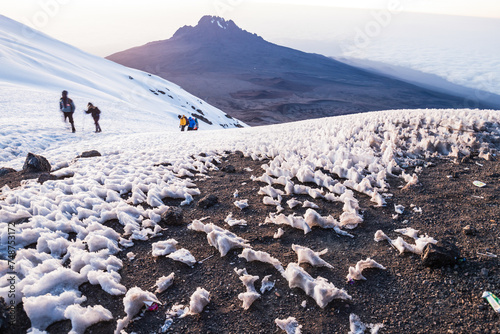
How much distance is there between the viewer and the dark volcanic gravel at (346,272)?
9.81 ft

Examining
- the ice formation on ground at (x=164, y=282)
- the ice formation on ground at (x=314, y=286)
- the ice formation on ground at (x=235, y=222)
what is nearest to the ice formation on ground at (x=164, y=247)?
the ice formation on ground at (x=164, y=282)

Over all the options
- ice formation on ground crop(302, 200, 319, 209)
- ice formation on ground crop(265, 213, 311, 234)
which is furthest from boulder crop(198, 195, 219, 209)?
ice formation on ground crop(302, 200, 319, 209)

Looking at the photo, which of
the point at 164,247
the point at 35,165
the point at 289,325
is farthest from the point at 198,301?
the point at 35,165

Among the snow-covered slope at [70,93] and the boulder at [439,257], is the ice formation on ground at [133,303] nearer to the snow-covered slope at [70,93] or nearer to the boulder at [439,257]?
the boulder at [439,257]

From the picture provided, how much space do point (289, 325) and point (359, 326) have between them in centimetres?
73

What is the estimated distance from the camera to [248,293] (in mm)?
3295

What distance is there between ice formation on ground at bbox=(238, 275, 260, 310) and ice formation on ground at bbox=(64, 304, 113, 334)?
4.84ft

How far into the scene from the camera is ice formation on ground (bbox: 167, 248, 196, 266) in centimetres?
396

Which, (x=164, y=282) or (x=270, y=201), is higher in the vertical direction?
A: (x=270, y=201)

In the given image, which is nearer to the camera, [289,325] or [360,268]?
[289,325]

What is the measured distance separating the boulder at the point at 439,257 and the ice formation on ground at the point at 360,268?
56 cm

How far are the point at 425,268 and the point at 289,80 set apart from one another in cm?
18219

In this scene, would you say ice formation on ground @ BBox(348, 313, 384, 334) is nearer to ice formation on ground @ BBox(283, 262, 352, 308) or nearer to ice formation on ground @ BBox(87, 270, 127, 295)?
ice formation on ground @ BBox(283, 262, 352, 308)

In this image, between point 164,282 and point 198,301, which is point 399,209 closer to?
point 198,301
